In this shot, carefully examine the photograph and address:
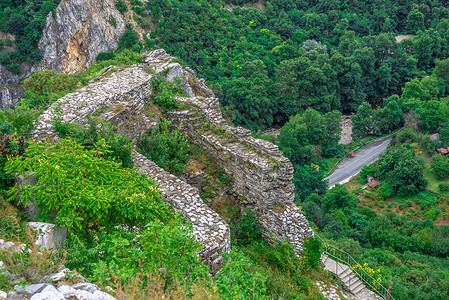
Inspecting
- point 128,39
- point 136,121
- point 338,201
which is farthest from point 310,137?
point 136,121

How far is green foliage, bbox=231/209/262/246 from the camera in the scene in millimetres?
10827

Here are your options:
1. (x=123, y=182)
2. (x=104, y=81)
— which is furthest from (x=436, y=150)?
(x=123, y=182)

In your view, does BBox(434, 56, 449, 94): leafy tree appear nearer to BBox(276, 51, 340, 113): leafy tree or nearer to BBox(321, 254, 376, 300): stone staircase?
BBox(276, 51, 340, 113): leafy tree

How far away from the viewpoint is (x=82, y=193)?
6.89 metres

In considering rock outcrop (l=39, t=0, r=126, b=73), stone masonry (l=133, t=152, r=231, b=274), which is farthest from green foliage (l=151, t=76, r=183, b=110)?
rock outcrop (l=39, t=0, r=126, b=73)

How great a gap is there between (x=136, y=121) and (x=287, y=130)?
27.3 m

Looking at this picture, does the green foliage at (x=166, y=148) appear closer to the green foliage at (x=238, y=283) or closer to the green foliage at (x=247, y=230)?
the green foliage at (x=247, y=230)

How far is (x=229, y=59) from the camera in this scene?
163 ft

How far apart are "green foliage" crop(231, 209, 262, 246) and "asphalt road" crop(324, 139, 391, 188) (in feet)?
84.3

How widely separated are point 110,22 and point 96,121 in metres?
38.8

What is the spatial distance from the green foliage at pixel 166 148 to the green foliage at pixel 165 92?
3.76 feet

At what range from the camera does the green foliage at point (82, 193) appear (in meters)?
6.86

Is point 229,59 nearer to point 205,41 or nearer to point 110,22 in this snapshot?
point 205,41

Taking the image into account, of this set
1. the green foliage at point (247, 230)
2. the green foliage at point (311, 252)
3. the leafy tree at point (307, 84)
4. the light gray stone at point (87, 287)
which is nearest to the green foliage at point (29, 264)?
the light gray stone at point (87, 287)
